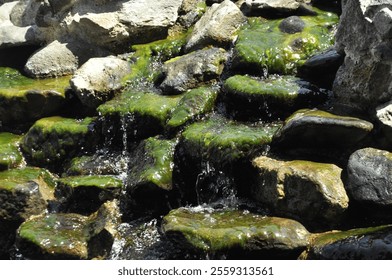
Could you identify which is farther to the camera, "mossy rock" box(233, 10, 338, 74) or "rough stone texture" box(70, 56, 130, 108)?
"rough stone texture" box(70, 56, 130, 108)

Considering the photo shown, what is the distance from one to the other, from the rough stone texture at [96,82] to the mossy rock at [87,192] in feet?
6.88

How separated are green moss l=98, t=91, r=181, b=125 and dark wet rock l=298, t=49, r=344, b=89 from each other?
2100mm

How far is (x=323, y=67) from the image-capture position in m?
8.80

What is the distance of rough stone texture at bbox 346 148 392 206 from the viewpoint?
6.49m

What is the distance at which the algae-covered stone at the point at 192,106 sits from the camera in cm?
859

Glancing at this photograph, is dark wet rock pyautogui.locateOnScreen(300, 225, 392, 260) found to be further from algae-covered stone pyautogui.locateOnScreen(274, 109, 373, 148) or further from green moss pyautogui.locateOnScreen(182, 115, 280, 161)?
green moss pyautogui.locateOnScreen(182, 115, 280, 161)

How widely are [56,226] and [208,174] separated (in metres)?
2.20

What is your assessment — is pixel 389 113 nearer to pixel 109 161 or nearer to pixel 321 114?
pixel 321 114

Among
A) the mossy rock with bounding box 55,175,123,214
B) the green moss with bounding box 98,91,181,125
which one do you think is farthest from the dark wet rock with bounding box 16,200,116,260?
the green moss with bounding box 98,91,181,125

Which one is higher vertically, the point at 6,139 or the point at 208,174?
the point at 208,174

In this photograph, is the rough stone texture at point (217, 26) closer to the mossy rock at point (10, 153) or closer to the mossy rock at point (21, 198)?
the mossy rock at point (10, 153)

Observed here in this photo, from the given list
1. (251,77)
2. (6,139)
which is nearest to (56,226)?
(6,139)

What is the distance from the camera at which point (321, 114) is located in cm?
741

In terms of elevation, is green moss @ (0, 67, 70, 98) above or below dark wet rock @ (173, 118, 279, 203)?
below
